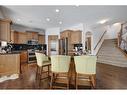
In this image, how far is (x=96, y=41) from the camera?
368 inches

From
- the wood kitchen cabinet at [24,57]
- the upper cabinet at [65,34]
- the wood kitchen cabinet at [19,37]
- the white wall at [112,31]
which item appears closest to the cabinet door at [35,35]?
the wood kitchen cabinet at [19,37]

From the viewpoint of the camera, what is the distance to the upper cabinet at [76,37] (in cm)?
736

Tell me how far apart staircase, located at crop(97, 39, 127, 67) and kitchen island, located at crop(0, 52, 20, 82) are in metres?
5.36

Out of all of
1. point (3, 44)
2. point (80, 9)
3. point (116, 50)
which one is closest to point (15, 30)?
point (3, 44)

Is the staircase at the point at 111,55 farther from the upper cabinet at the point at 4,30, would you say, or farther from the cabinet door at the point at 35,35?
the upper cabinet at the point at 4,30

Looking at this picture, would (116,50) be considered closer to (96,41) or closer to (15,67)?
(96,41)

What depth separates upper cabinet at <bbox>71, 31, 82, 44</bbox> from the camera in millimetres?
7355

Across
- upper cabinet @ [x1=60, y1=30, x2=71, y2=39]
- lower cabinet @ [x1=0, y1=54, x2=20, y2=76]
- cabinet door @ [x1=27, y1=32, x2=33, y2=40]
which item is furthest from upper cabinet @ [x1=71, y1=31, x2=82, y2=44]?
lower cabinet @ [x1=0, y1=54, x2=20, y2=76]

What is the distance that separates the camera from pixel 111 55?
8.07 m

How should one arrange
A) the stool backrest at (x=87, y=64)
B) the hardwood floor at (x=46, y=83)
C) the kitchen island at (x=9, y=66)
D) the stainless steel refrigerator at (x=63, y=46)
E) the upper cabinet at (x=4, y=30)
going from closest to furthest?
1. the stool backrest at (x=87, y=64)
2. the hardwood floor at (x=46, y=83)
3. the kitchen island at (x=9, y=66)
4. the upper cabinet at (x=4, y=30)
5. the stainless steel refrigerator at (x=63, y=46)

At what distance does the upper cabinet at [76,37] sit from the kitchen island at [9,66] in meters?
3.54

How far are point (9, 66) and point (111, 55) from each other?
601cm

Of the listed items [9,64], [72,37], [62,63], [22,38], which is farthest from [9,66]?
[22,38]
